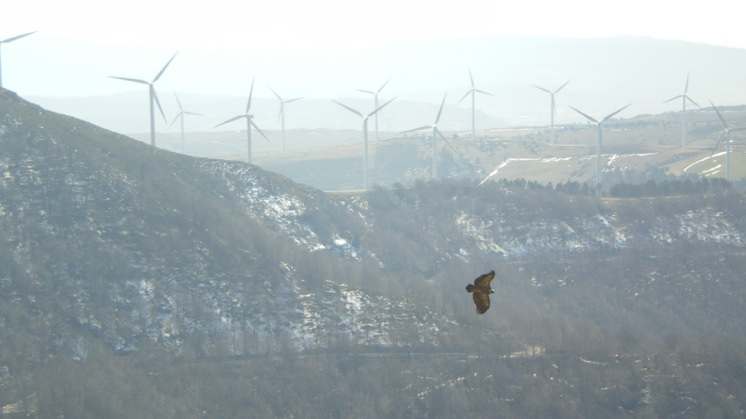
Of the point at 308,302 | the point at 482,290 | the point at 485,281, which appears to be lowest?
the point at 308,302

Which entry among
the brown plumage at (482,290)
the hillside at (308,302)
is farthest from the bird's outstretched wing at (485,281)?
the hillside at (308,302)

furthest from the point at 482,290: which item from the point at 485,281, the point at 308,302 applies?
the point at 308,302

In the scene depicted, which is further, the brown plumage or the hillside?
the hillside

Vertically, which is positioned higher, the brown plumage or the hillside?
the brown plumage

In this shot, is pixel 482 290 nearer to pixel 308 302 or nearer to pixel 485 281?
pixel 485 281

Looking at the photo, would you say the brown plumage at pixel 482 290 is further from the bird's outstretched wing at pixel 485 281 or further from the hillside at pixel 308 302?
the hillside at pixel 308 302

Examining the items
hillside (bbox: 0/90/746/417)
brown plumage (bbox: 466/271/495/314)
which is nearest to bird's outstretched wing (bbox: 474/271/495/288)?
brown plumage (bbox: 466/271/495/314)

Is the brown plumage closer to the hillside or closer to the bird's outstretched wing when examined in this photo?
the bird's outstretched wing

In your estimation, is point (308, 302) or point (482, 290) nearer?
point (482, 290)

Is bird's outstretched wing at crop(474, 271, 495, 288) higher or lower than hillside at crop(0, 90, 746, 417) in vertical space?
higher

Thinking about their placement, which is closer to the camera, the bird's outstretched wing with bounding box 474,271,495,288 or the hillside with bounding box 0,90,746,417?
the bird's outstretched wing with bounding box 474,271,495,288
